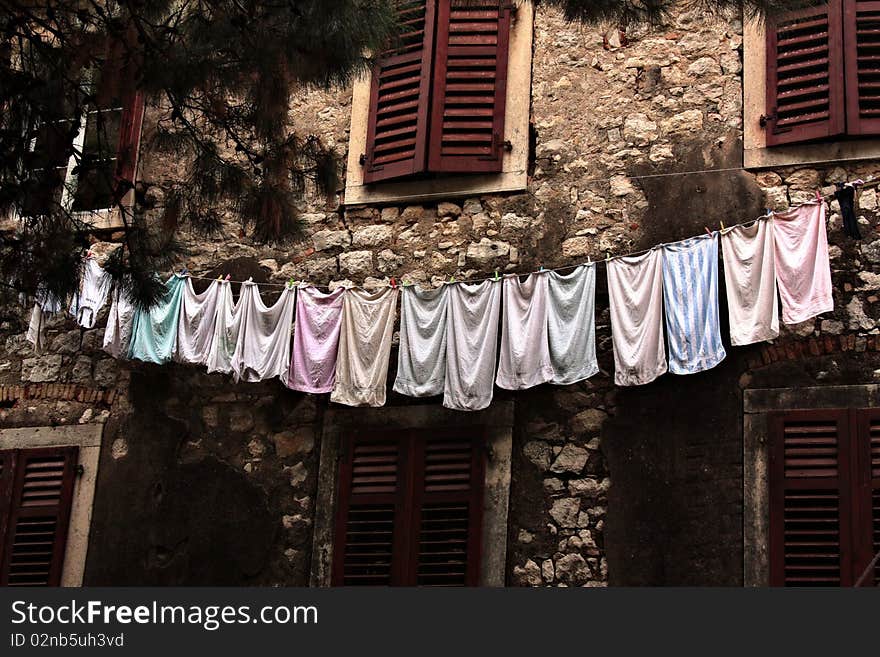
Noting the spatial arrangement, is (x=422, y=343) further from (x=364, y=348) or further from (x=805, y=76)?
(x=805, y=76)

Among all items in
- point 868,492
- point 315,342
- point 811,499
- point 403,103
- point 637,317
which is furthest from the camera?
point 403,103

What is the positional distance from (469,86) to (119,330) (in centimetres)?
312

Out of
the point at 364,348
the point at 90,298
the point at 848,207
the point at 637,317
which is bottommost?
the point at 364,348

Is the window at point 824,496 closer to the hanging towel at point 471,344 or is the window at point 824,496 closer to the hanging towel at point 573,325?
the hanging towel at point 573,325

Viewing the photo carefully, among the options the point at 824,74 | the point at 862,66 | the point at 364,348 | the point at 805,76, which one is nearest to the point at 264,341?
the point at 364,348

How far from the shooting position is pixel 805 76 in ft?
35.7

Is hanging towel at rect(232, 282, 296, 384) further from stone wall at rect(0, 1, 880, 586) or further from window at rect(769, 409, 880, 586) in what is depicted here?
window at rect(769, 409, 880, 586)

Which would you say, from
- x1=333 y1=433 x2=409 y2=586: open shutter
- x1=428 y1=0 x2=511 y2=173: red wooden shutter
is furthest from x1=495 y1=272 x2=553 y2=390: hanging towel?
x1=428 y1=0 x2=511 y2=173: red wooden shutter

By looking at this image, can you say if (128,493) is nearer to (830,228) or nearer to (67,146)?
(67,146)

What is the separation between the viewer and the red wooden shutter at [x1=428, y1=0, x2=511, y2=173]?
11.5 meters

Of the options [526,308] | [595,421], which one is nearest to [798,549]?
[595,421]

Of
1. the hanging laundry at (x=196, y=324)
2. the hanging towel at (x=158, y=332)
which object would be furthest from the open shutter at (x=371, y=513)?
the hanging towel at (x=158, y=332)

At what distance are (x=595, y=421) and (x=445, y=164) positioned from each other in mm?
2256

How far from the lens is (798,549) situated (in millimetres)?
9883
